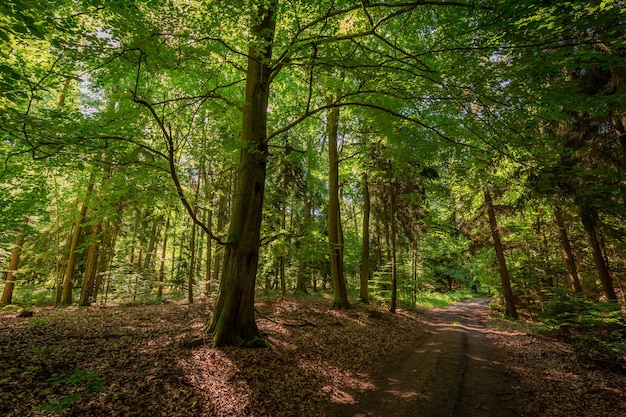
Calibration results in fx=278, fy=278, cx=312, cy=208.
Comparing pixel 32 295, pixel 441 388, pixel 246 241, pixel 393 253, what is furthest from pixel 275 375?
pixel 32 295

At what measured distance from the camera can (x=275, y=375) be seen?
5.52m

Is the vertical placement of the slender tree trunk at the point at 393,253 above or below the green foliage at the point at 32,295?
above

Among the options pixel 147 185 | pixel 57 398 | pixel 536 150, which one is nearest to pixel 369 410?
pixel 57 398

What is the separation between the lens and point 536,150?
5938mm

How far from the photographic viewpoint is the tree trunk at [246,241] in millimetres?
6387

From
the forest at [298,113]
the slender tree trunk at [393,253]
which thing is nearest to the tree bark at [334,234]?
the forest at [298,113]

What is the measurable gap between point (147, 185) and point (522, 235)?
67.7 feet

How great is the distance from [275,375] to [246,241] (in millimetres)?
2893

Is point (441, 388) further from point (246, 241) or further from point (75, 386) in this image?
point (75, 386)

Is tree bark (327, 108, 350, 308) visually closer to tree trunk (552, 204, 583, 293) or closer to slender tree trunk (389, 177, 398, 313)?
slender tree trunk (389, 177, 398, 313)

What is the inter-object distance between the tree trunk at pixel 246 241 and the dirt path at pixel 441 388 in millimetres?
2696

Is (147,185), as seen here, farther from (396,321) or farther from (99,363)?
(396,321)

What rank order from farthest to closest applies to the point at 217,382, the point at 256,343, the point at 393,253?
the point at 393,253, the point at 256,343, the point at 217,382

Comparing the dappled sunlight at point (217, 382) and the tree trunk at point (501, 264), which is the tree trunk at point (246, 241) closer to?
the dappled sunlight at point (217, 382)
